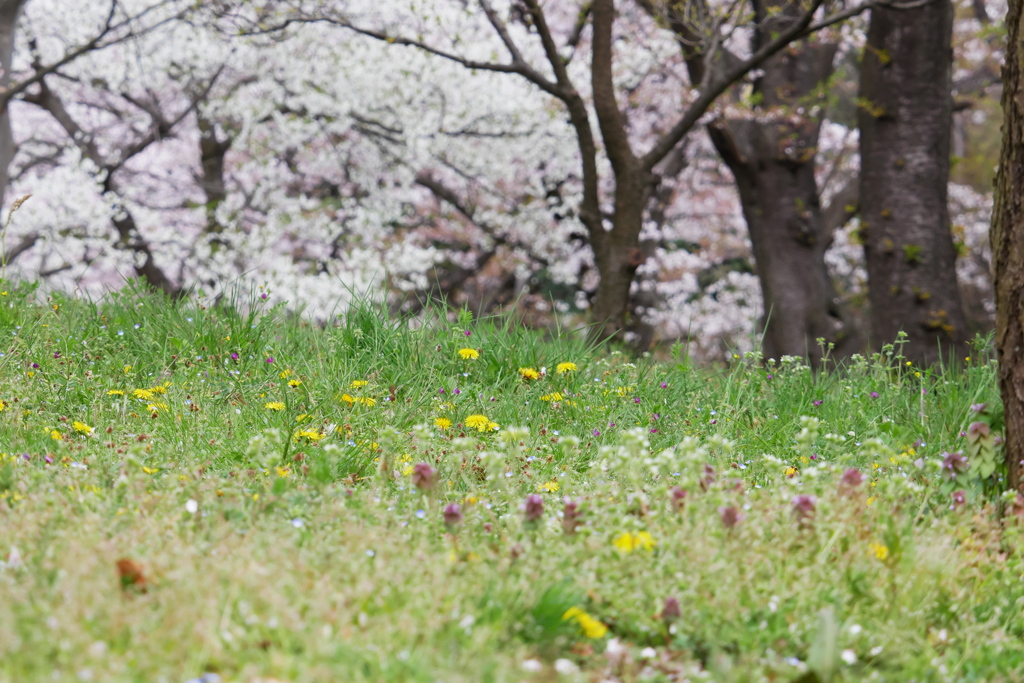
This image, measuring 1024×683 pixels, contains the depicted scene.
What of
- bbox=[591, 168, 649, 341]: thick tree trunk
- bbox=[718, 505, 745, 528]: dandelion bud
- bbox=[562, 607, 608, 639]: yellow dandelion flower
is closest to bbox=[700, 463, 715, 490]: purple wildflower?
bbox=[718, 505, 745, 528]: dandelion bud

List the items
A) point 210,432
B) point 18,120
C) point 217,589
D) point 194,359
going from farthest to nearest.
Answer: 1. point 18,120
2. point 194,359
3. point 210,432
4. point 217,589

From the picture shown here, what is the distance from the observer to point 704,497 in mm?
2205

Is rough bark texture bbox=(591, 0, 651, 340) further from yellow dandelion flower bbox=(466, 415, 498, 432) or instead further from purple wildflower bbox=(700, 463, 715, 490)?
purple wildflower bbox=(700, 463, 715, 490)

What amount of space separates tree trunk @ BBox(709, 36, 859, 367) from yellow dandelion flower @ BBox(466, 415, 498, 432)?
6685 millimetres

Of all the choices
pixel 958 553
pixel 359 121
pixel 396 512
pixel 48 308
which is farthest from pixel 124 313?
pixel 359 121

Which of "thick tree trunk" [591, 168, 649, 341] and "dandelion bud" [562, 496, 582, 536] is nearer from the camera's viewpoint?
"dandelion bud" [562, 496, 582, 536]

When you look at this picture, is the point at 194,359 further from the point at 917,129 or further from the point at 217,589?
the point at 917,129

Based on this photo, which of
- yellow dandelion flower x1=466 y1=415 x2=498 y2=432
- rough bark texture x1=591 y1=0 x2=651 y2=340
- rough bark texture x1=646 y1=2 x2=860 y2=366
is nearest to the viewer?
yellow dandelion flower x1=466 y1=415 x2=498 y2=432

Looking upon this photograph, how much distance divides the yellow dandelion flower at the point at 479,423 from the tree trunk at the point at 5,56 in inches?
318

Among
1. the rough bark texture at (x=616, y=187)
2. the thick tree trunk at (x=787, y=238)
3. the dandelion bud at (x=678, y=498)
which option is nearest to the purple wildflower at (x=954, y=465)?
the dandelion bud at (x=678, y=498)

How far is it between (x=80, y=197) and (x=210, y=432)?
1247 centimetres

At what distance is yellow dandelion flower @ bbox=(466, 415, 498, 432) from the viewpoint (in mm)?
3354

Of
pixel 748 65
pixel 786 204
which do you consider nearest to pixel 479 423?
pixel 748 65

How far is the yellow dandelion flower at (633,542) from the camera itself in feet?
6.64
